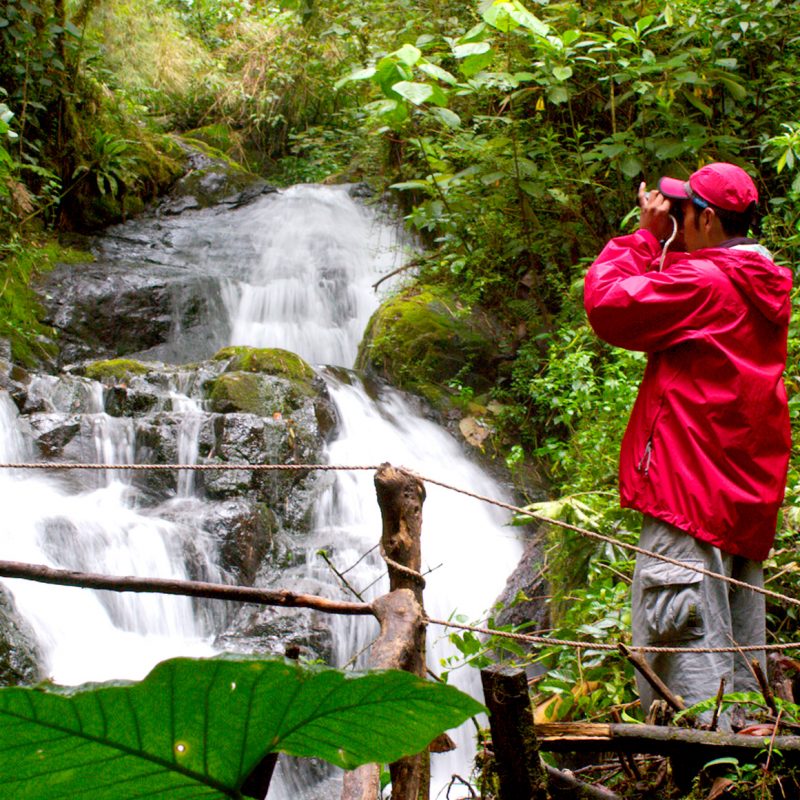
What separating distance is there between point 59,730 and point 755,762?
1.53 metres

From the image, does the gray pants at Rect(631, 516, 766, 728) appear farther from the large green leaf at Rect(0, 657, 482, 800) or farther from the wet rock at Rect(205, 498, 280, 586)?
the wet rock at Rect(205, 498, 280, 586)

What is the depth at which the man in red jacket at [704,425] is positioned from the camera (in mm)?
2570

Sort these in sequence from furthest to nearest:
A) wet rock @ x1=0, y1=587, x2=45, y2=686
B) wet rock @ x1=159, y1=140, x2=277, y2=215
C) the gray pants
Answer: wet rock @ x1=159, y1=140, x2=277, y2=215
wet rock @ x1=0, y1=587, x2=45, y2=686
the gray pants

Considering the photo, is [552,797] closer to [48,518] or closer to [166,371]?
[48,518]

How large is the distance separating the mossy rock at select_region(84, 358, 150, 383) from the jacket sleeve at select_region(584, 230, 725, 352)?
527 cm

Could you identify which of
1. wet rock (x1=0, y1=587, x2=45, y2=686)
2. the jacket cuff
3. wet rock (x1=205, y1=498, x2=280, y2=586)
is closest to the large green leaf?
the jacket cuff

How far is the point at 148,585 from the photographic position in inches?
56.9

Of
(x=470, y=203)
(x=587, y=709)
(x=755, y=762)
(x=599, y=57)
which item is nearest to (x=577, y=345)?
(x=470, y=203)

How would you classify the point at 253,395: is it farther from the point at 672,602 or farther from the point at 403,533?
the point at 403,533

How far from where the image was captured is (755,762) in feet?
5.49

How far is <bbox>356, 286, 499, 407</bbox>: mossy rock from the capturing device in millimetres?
7809

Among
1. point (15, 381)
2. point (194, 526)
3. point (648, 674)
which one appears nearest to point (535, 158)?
point (194, 526)

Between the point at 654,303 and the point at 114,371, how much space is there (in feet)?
18.5

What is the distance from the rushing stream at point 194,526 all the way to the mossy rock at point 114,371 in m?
0.27
